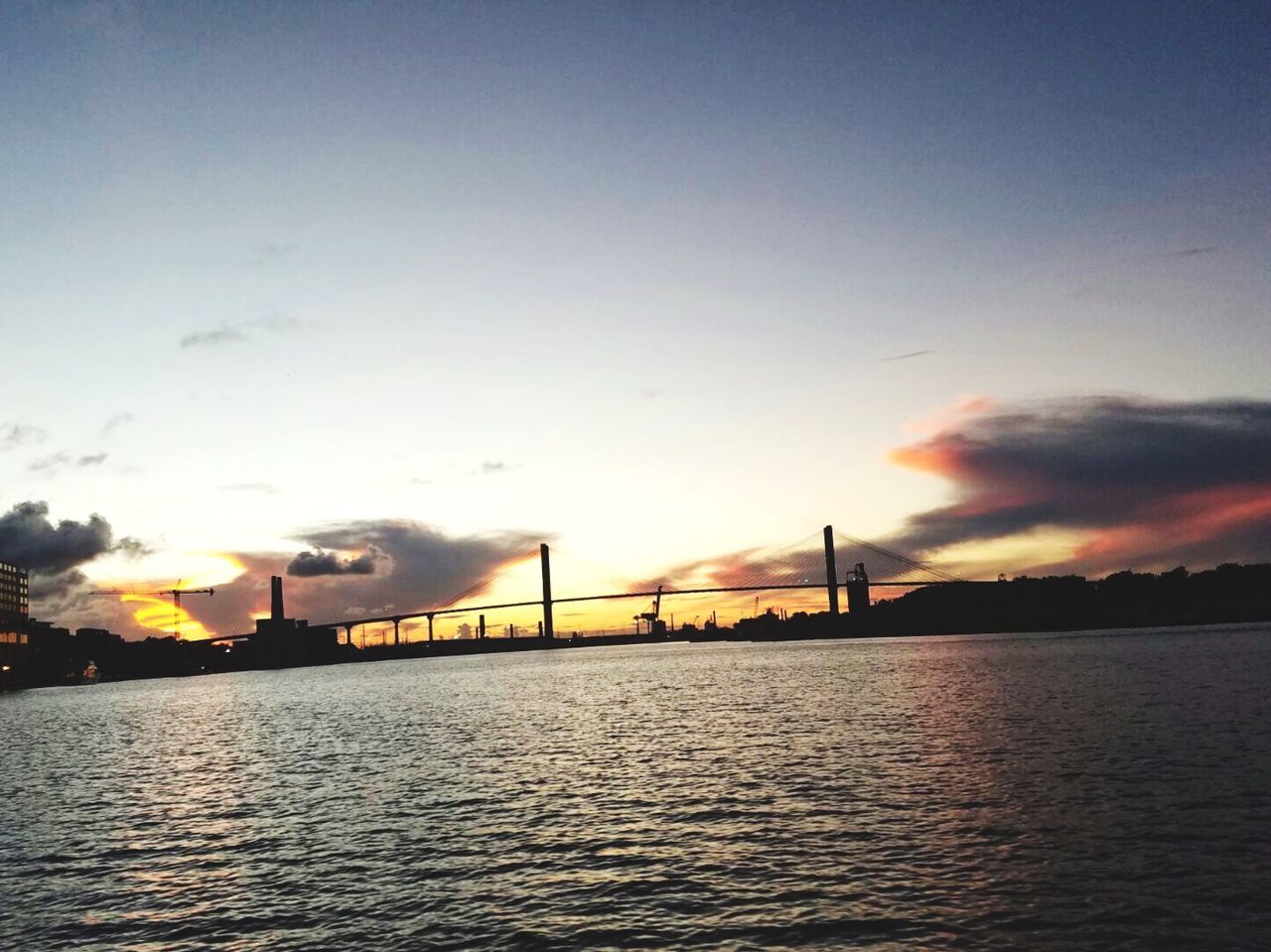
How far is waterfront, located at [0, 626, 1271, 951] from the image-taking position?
1997cm

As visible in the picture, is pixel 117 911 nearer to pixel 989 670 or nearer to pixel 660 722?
pixel 660 722

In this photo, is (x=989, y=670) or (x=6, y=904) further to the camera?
(x=989, y=670)

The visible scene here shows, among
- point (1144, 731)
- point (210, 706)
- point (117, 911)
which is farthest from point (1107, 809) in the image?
point (210, 706)

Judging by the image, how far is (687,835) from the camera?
91.9ft

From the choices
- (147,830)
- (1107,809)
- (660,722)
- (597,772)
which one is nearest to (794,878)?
(1107,809)

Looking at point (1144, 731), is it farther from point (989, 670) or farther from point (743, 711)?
point (989, 670)

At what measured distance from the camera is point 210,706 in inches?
4545

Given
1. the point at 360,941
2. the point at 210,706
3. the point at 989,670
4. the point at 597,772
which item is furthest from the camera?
the point at 210,706

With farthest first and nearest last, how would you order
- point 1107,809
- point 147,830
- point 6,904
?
point 147,830 < point 1107,809 < point 6,904

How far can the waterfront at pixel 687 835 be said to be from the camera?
1997 cm

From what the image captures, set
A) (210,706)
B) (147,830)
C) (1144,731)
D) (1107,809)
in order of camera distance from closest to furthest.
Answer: (1107,809)
(147,830)
(1144,731)
(210,706)

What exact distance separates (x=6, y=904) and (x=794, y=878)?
64.8 ft

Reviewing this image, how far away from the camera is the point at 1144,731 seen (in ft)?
145

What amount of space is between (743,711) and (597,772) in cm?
2649
